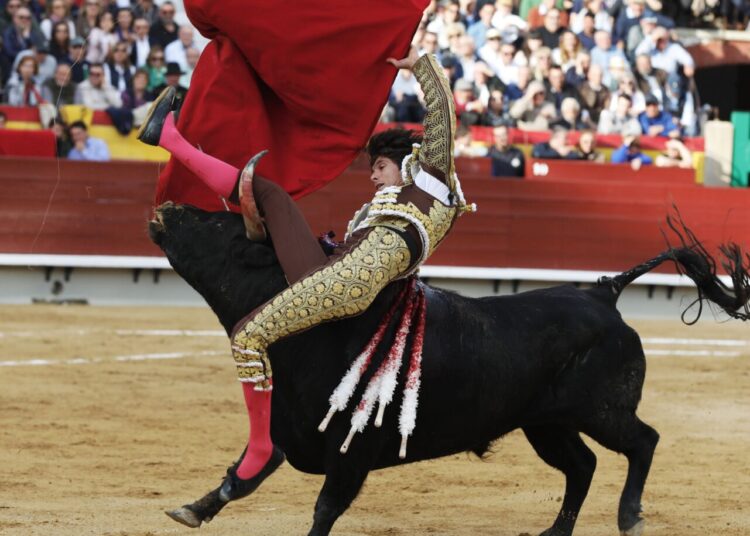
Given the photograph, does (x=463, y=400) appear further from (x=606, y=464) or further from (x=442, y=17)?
(x=442, y=17)

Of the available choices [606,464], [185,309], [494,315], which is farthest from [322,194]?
[494,315]

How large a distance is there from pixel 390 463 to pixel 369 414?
24 centimetres

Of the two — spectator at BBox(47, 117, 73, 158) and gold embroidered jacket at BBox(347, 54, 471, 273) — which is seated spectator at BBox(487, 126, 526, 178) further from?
gold embroidered jacket at BBox(347, 54, 471, 273)

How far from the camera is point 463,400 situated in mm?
3828

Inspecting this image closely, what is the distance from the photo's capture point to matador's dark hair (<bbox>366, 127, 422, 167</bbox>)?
12.3 feet

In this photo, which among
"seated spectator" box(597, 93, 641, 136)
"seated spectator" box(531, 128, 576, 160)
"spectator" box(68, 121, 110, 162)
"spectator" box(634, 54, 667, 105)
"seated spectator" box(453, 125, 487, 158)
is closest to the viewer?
"spectator" box(68, 121, 110, 162)

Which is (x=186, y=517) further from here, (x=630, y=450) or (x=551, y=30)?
(x=551, y=30)

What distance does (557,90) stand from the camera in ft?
39.7

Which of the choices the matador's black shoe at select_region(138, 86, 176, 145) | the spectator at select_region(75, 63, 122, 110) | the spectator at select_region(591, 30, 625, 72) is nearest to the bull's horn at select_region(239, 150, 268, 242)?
the matador's black shoe at select_region(138, 86, 176, 145)

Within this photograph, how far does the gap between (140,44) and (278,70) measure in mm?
7427

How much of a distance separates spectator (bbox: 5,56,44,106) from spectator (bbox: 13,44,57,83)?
0.10 ft

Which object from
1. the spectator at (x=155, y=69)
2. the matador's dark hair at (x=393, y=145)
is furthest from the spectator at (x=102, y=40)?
the matador's dark hair at (x=393, y=145)

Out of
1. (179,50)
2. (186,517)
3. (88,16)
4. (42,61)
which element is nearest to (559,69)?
(179,50)

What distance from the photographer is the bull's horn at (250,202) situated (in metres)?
3.55
